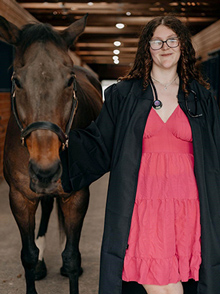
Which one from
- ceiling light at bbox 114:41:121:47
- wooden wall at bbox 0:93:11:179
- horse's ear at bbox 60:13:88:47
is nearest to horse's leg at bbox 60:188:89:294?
horse's ear at bbox 60:13:88:47

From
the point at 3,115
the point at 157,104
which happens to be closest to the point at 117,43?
the point at 3,115

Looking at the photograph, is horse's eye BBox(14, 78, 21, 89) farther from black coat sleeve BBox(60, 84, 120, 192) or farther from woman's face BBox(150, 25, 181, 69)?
woman's face BBox(150, 25, 181, 69)

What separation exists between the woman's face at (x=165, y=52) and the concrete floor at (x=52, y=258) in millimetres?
1724

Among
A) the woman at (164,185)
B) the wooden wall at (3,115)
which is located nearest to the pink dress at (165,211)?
the woman at (164,185)

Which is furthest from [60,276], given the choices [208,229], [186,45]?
[186,45]

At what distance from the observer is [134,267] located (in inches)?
78.2

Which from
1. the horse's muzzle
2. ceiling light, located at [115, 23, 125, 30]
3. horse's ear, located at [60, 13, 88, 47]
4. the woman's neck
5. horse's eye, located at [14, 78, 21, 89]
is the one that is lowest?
the horse's muzzle

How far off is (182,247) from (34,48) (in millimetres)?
1255

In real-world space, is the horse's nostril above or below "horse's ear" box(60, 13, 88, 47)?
below

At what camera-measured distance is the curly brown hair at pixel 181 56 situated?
2.06m

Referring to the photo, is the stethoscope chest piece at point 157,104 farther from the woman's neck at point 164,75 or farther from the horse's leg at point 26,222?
the horse's leg at point 26,222

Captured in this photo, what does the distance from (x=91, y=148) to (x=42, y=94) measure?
49 centimetres

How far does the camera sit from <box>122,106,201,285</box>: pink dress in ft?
6.32

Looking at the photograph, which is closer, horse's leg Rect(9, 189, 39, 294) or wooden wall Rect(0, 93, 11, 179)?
horse's leg Rect(9, 189, 39, 294)
